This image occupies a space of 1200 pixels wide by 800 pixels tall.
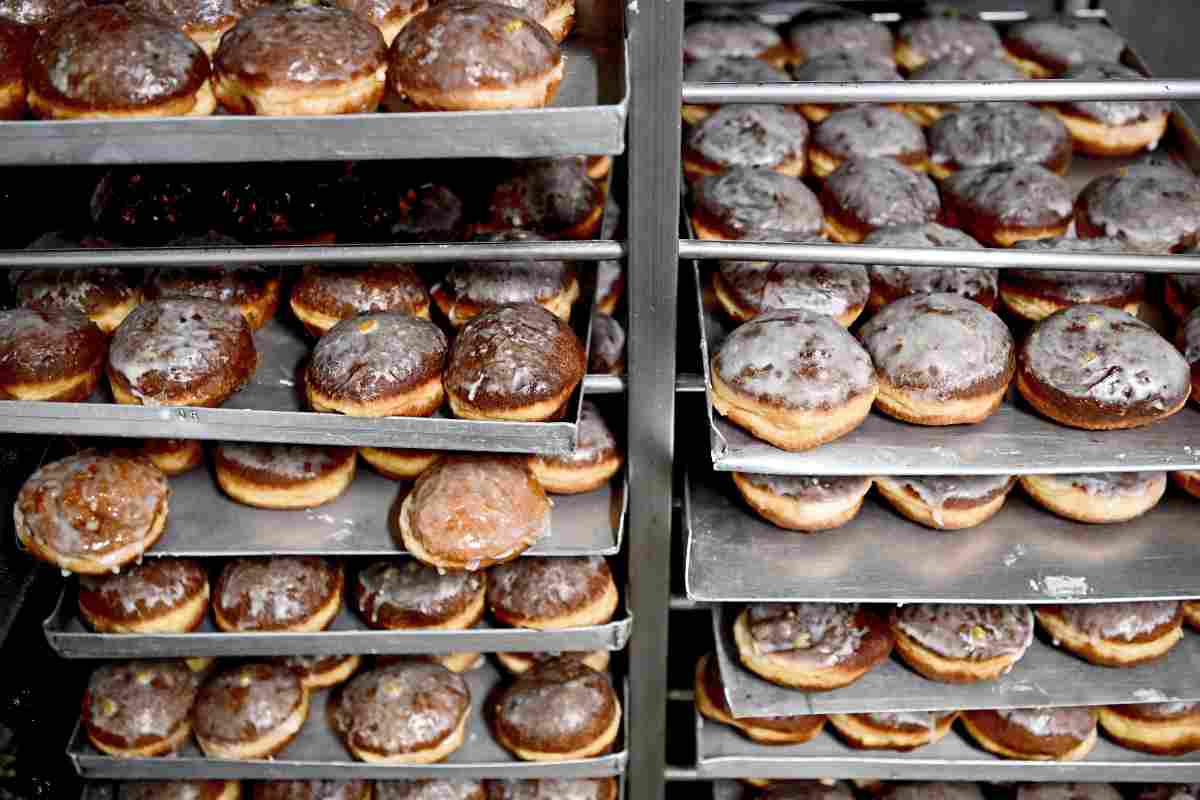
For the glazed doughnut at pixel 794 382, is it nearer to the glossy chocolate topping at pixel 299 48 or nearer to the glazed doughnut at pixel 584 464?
the glazed doughnut at pixel 584 464

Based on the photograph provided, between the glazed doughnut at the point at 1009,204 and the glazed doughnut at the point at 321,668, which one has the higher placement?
the glazed doughnut at the point at 1009,204

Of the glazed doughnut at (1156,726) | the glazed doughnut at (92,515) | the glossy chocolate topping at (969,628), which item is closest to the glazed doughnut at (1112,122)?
the glossy chocolate topping at (969,628)

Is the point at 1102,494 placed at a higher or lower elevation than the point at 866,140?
lower

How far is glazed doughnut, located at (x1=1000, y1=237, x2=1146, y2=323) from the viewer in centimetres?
224

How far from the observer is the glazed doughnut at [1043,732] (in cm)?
238

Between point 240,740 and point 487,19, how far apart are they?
164cm

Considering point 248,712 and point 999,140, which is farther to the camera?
point 999,140

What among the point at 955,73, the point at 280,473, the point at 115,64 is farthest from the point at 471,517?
the point at 955,73

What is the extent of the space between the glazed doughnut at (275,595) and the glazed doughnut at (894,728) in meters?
1.24

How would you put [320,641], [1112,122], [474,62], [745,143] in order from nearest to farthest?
[474,62] < [320,641] < [745,143] < [1112,122]

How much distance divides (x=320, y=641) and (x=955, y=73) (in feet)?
7.10

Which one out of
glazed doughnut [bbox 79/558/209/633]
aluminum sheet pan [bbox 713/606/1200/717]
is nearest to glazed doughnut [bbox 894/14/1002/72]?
aluminum sheet pan [bbox 713/606/1200/717]

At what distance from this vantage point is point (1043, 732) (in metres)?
2.37

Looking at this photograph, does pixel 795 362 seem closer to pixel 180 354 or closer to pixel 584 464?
pixel 584 464
